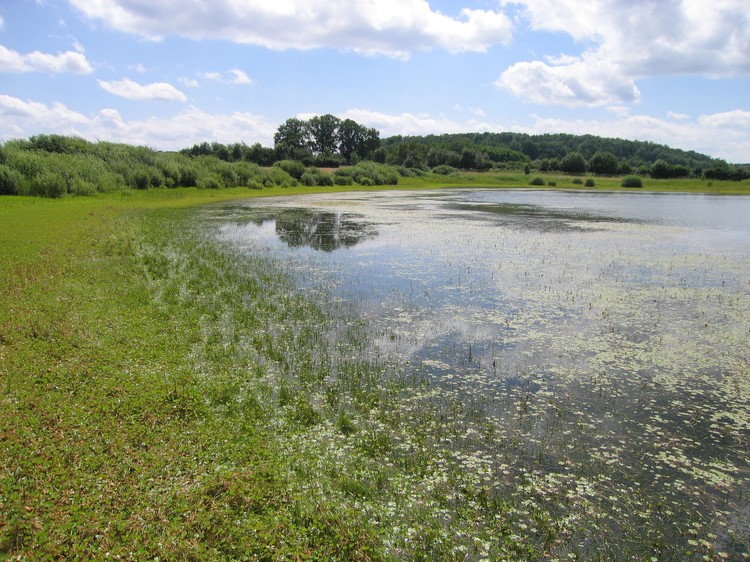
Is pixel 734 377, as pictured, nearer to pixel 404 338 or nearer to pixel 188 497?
pixel 404 338

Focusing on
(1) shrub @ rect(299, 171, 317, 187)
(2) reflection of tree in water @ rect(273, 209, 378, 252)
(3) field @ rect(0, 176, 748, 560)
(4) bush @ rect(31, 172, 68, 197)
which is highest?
(1) shrub @ rect(299, 171, 317, 187)

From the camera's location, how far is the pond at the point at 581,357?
216 inches

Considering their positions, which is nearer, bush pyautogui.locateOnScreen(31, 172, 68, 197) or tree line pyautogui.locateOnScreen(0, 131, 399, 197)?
bush pyautogui.locateOnScreen(31, 172, 68, 197)

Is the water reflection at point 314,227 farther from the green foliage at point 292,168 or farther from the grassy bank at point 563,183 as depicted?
the grassy bank at point 563,183

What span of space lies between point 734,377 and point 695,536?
4841 millimetres

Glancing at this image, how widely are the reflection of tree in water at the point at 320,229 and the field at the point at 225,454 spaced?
1119 centimetres

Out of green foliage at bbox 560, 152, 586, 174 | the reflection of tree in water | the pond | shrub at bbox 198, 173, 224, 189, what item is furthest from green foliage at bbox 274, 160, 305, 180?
green foliage at bbox 560, 152, 586, 174

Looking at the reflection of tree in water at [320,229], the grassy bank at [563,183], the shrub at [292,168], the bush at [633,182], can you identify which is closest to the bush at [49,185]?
the reflection of tree in water at [320,229]

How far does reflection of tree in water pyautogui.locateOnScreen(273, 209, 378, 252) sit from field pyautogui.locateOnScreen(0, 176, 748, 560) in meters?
11.2

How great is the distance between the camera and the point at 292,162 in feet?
252

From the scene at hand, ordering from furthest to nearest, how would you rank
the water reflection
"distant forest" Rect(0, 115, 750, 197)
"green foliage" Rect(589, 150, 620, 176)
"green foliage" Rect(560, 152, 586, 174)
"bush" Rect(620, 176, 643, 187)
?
"green foliage" Rect(560, 152, 586, 174) < "green foliage" Rect(589, 150, 620, 176) < "bush" Rect(620, 176, 643, 187) < "distant forest" Rect(0, 115, 750, 197) < the water reflection

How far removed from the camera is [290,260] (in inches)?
717

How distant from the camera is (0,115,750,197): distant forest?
40781 millimetres

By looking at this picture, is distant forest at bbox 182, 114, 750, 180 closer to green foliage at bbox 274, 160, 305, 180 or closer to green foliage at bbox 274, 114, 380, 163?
green foliage at bbox 274, 114, 380, 163
